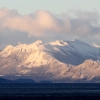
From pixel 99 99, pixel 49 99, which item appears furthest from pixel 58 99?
pixel 99 99

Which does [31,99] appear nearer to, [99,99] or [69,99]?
→ [69,99]

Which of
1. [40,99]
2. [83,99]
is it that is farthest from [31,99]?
[83,99]

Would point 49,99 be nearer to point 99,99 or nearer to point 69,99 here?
point 69,99

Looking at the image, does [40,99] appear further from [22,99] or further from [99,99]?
[99,99]

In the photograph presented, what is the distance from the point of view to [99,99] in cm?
13550

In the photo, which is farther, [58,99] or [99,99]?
[58,99]

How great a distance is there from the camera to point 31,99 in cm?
14638

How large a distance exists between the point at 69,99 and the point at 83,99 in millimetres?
3702

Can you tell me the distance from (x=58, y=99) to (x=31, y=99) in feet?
18.1

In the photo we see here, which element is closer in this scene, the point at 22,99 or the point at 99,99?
the point at 99,99

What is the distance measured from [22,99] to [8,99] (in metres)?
2.86

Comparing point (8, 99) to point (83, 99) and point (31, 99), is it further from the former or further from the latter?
point (83, 99)

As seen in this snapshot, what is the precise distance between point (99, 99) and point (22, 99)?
1755cm

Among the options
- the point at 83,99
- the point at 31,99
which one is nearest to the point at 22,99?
the point at 31,99
